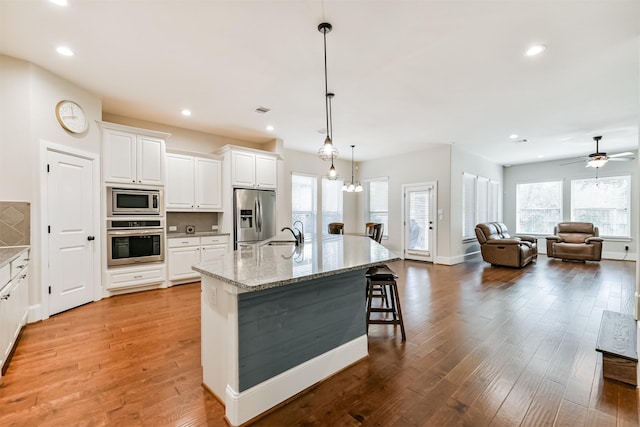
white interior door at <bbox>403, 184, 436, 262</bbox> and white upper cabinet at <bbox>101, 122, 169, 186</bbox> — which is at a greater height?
white upper cabinet at <bbox>101, 122, 169, 186</bbox>

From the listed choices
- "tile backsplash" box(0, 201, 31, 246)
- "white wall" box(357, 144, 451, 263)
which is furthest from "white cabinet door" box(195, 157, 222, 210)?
"white wall" box(357, 144, 451, 263)

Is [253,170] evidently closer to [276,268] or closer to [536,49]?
[276,268]

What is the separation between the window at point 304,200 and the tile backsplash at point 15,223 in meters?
4.55

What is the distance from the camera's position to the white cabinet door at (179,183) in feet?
15.6

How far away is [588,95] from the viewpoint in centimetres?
379

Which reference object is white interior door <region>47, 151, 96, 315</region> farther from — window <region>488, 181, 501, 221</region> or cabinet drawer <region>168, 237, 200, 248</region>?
window <region>488, 181, 501, 221</region>

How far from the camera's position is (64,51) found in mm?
2812

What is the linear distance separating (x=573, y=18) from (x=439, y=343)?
9.71ft

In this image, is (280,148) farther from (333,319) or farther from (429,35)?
(333,319)

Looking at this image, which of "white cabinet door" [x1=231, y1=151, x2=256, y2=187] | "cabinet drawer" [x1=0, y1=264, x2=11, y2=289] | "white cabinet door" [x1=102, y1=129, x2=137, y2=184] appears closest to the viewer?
"cabinet drawer" [x1=0, y1=264, x2=11, y2=289]

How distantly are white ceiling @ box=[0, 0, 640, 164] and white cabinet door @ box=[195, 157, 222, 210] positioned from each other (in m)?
0.73

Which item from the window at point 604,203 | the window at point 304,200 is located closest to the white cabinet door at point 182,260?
the window at point 304,200

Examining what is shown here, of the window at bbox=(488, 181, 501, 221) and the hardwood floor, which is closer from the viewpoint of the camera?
the hardwood floor

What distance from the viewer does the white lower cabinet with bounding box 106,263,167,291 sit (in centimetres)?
404
